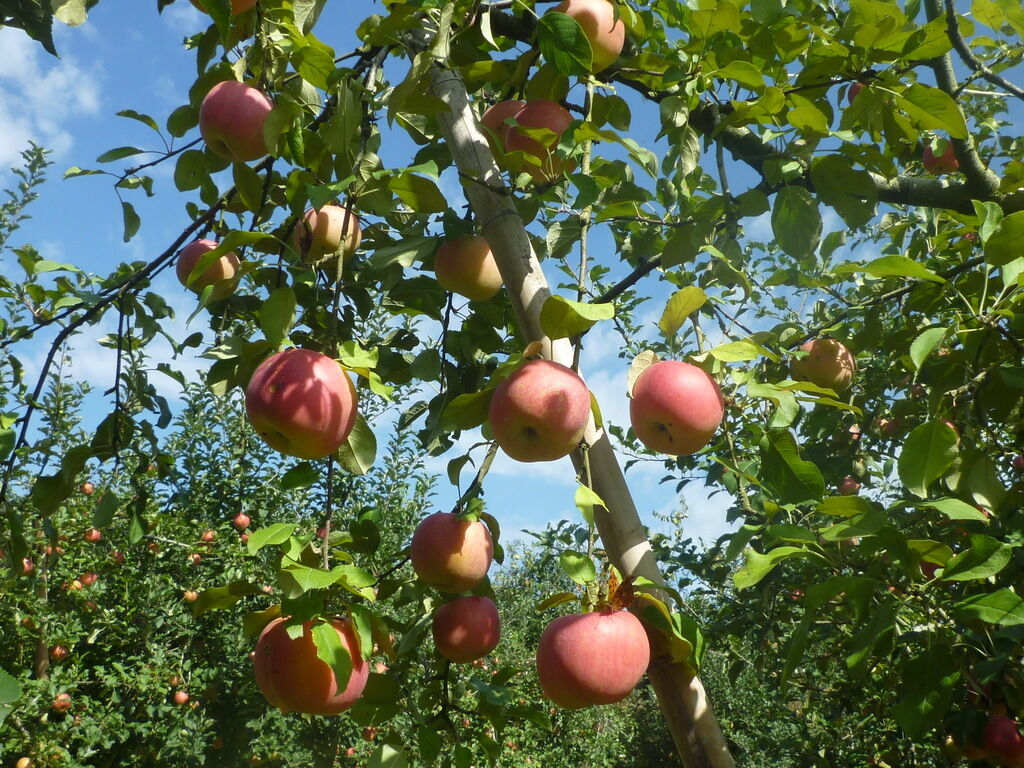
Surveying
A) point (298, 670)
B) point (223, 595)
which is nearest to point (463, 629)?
point (298, 670)

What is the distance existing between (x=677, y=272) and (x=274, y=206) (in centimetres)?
98

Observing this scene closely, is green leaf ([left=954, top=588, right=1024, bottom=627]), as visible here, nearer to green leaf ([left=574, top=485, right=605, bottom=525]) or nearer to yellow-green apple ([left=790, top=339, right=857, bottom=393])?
green leaf ([left=574, top=485, right=605, bottom=525])

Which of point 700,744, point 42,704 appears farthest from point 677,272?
point 42,704

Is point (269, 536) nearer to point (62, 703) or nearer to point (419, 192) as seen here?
point (419, 192)

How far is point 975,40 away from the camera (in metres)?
1.74

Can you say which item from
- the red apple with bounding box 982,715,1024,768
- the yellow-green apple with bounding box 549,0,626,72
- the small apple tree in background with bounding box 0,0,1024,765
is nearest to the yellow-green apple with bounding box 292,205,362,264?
the small apple tree in background with bounding box 0,0,1024,765

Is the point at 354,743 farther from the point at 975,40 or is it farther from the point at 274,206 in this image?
the point at 975,40

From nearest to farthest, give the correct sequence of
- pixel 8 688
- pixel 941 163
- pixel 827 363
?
pixel 8 688 → pixel 827 363 → pixel 941 163

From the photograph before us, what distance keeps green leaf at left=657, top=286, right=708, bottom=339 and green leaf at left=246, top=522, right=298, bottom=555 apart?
22.2 inches

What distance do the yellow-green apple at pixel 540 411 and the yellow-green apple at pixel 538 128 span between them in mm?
402

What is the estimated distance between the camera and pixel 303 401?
0.92 meters

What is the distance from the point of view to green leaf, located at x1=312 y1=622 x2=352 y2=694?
778mm

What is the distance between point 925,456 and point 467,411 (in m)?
0.64

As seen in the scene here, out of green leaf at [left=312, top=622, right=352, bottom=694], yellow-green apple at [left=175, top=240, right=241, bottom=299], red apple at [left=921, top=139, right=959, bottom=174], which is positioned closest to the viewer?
green leaf at [left=312, top=622, right=352, bottom=694]
